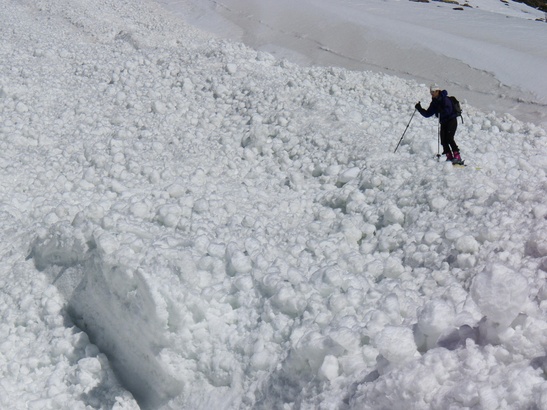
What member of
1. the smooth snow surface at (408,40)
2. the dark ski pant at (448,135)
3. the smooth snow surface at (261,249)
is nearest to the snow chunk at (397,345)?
the smooth snow surface at (261,249)

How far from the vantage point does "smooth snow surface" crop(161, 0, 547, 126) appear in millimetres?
14617

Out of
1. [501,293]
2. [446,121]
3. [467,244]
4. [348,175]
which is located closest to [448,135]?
[446,121]

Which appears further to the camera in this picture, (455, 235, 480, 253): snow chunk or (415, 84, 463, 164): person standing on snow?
(415, 84, 463, 164): person standing on snow

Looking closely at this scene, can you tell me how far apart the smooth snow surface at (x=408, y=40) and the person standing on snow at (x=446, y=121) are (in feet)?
13.6

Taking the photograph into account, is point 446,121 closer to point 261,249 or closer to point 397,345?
point 261,249

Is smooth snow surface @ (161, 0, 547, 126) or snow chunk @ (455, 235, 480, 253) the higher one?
smooth snow surface @ (161, 0, 547, 126)

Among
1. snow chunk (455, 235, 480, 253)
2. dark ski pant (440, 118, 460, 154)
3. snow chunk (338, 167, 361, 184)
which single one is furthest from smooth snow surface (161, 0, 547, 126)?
snow chunk (455, 235, 480, 253)

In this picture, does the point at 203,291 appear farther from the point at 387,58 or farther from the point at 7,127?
the point at 387,58

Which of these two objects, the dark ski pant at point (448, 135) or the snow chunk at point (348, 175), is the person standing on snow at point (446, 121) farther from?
the snow chunk at point (348, 175)

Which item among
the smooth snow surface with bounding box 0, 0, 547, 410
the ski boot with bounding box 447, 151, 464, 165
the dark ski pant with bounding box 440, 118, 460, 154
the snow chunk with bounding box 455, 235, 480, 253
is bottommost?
the smooth snow surface with bounding box 0, 0, 547, 410

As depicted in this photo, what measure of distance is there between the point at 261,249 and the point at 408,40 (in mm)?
13215

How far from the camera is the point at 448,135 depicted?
9.02m

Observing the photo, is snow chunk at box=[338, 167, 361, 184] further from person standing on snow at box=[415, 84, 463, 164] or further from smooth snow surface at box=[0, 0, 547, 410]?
person standing on snow at box=[415, 84, 463, 164]

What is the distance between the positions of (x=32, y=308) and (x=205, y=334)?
229cm
